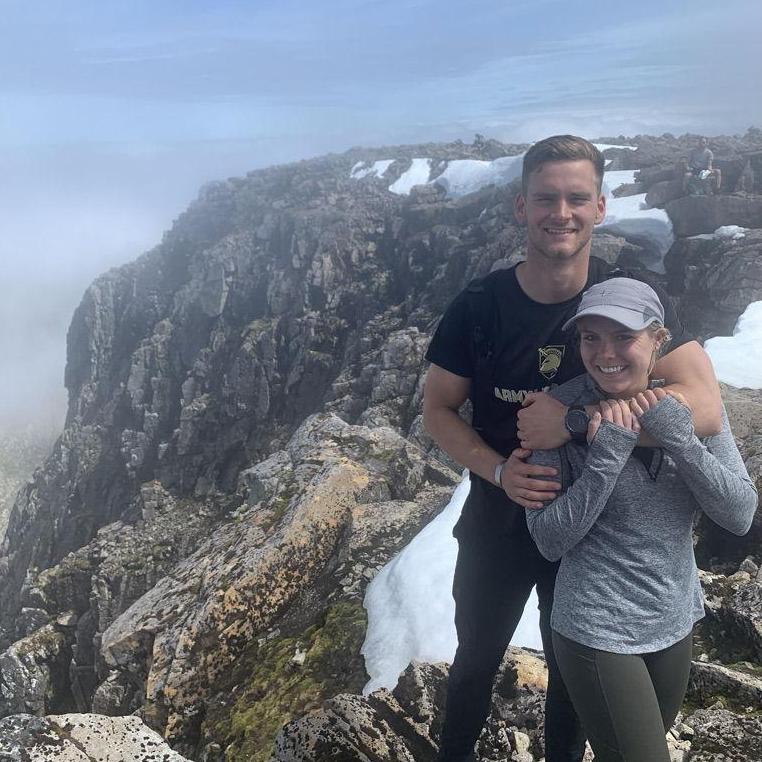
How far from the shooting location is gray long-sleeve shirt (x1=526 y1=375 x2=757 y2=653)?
3764 millimetres

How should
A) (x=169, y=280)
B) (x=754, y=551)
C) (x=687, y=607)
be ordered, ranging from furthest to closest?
1. (x=169, y=280)
2. (x=754, y=551)
3. (x=687, y=607)

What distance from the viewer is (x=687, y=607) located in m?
4.14

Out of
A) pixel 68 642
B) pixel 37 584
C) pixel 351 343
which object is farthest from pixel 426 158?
pixel 68 642

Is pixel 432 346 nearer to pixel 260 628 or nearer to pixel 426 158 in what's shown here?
pixel 260 628

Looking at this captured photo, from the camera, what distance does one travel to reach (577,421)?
13.0 ft

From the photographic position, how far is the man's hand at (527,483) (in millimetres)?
4062

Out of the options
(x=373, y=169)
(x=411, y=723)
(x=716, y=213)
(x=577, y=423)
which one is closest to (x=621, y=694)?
(x=577, y=423)

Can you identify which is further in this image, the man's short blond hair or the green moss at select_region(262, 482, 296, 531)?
the green moss at select_region(262, 482, 296, 531)

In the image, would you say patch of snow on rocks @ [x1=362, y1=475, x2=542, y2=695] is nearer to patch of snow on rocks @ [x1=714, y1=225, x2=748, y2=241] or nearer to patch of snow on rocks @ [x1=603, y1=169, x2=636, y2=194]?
patch of snow on rocks @ [x1=714, y1=225, x2=748, y2=241]

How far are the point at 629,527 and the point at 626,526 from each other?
0.02m

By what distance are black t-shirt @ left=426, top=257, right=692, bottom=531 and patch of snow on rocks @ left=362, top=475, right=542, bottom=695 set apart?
389cm

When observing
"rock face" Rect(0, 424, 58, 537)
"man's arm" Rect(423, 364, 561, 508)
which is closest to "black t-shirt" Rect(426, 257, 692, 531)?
"man's arm" Rect(423, 364, 561, 508)

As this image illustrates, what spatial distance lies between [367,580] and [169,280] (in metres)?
124

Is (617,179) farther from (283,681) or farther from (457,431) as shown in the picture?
(457,431)
